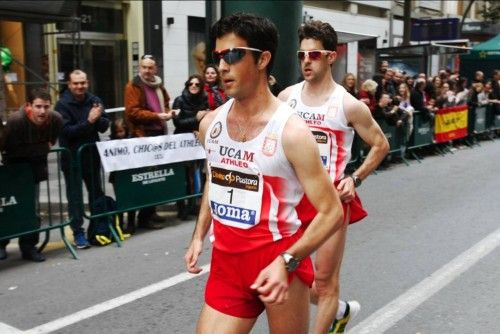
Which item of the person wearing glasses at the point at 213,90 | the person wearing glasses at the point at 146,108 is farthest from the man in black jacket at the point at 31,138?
the person wearing glasses at the point at 213,90

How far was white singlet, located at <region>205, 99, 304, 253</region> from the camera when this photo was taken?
2484 mm

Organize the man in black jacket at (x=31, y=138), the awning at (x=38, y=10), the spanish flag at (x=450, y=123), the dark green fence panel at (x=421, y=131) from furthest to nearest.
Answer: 1. the spanish flag at (x=450, y=123)
2. the dark green fence panel at (x=421, y=131)
3. the awning at (x=38, y=10)
4. the man in black jacket at (x=31, y=138)

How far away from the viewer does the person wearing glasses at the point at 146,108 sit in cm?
754

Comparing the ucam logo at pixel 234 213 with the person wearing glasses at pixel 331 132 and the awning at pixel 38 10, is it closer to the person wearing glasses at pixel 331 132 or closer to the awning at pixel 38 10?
the person wearing glasses at pixel 331 132

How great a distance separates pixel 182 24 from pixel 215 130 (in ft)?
54.1

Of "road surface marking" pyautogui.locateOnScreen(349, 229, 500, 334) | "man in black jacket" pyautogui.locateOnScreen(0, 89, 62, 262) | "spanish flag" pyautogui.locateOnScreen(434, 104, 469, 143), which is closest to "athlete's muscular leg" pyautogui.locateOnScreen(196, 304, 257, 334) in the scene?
"road surface marking" pyautogui.locateOnScreen(349, 229, 500, 334)

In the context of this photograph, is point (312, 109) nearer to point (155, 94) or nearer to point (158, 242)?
point (158, 242)

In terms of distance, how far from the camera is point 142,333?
14.3 ft

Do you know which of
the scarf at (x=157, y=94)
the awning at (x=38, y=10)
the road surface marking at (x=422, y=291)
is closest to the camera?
the road surface marking at (x=422, y=291)

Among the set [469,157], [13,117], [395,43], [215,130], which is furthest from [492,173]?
[395,43]

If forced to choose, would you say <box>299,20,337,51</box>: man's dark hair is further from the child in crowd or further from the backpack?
the child in crowd

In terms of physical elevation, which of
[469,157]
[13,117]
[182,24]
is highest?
[182,24]

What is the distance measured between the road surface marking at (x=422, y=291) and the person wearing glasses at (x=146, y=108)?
3.47 metres

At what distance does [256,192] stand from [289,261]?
32 cm
